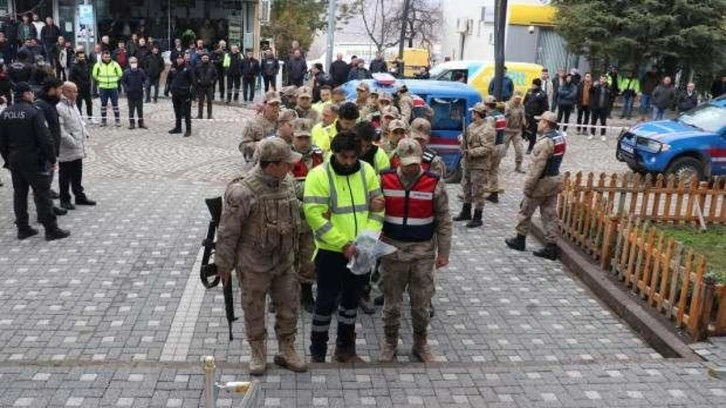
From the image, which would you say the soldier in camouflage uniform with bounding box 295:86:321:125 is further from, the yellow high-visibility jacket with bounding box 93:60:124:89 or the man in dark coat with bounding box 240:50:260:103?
the man in dark coat with bounding box 240:50:260:103

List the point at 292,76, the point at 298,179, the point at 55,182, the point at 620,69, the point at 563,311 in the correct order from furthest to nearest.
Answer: the point at 620,69 < the point at 292,76 < the point at 55,182 < the point at 563,311 < the point at 298,179

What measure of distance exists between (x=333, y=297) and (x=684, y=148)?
10436mm

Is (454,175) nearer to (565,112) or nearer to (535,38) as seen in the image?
(565,112)

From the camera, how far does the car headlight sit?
44.9 ft

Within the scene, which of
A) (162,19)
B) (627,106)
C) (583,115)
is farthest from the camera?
(162,19)

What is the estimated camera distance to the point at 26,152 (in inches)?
323

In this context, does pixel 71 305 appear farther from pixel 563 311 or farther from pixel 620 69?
pixel 620 69

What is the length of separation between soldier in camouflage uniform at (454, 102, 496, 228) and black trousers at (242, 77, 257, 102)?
1359 cm

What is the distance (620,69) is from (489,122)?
18651 mm

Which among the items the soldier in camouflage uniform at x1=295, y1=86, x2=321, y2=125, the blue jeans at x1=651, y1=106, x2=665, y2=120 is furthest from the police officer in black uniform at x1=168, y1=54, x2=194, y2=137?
the blue jeans at x1=651, y1=106, x2=665, y2=120

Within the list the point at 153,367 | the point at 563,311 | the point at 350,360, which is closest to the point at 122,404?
the point at 153,367

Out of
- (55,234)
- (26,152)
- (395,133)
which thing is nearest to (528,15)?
(395,133)

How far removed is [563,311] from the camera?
7273mm

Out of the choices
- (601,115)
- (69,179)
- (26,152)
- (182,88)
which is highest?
(182,88)
